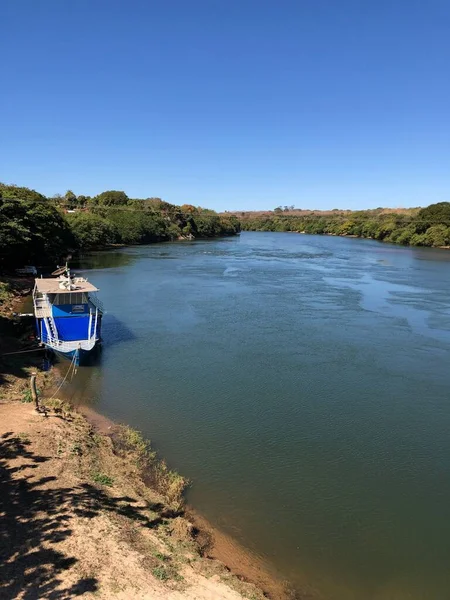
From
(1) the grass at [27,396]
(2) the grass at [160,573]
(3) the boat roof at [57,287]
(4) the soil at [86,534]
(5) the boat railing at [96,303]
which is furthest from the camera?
(5) the boat railing at [96,303]

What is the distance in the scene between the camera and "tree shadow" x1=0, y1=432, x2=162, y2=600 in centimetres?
663

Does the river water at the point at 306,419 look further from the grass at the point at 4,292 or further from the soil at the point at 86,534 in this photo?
the grass at the point at 4,292

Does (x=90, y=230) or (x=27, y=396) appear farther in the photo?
(x=90, y=230)

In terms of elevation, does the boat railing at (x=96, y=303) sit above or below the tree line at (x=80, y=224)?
below

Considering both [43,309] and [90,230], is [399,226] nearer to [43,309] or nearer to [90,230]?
[90,230]

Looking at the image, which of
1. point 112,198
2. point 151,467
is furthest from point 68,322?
point 112,198

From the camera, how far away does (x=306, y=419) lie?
49.7 feet

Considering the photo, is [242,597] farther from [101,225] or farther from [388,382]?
[101,225]

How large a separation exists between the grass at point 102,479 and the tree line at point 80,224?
2790cm

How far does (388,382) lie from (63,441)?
13341 millimetres

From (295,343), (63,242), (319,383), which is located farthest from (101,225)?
(319,383)

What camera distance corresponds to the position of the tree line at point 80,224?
3741 cm

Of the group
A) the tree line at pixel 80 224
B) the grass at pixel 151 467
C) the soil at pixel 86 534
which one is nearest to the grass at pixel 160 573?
the soil at pixel 86 534

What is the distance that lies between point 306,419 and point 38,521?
948 cm
